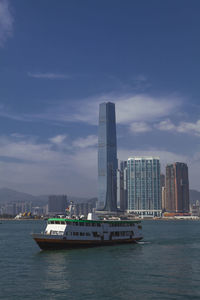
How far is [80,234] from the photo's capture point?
228 feet

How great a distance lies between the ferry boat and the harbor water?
1769 mm

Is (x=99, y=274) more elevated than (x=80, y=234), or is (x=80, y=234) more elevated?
(x=80, y=234)

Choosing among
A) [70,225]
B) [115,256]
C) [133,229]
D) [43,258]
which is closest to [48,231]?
[70,225]

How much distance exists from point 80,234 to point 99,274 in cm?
2412

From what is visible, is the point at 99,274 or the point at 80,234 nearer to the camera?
the point at 99,274

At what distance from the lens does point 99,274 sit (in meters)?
45.8

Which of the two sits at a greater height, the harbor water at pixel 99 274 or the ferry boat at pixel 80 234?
the ferry boat at pixel 80 234

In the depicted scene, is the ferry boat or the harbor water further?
the ferry boat

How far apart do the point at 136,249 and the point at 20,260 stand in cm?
2510

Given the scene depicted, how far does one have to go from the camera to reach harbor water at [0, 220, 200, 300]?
36562mm

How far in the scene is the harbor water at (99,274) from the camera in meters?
36.6

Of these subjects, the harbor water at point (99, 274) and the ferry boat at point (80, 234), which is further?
the ferry boat at point (80, 234)

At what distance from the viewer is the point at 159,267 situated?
5078 cm

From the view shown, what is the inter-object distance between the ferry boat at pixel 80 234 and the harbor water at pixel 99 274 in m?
1.77
